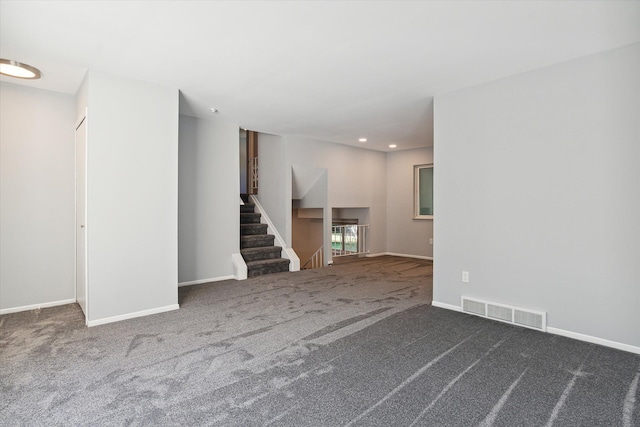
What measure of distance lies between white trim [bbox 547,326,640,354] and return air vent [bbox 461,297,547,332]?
0.28ft

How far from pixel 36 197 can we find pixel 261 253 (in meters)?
3.03

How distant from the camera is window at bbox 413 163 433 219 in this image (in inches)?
280

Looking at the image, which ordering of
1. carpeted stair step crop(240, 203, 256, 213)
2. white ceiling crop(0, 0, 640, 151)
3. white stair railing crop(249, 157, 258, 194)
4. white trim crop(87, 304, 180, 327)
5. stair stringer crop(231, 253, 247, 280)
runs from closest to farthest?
white ceiling crop(0, 0, 640, 151) → white trim crop(87, 304, 180, 327) → stair stringer crop(231, 253, 247, 280) → carpeted stair step crop(240, 203, 256, 213) → white stair railing crop(249, 157, 258, 194)

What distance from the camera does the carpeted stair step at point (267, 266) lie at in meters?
5.35

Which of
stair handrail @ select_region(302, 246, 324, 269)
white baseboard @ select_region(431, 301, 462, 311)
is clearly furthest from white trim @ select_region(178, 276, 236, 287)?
white baseboard @ select_region(431, 301, 462, 311)

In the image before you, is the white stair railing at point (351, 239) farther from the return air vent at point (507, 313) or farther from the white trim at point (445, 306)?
the return air vent at point (507, 313)

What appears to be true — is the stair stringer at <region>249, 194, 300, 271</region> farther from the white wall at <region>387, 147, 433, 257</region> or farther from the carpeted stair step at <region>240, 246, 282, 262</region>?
the white wall at <region>387, 147, 433, 257</region>

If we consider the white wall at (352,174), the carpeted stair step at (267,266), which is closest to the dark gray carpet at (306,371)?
the carpeted stair step at (267,266)

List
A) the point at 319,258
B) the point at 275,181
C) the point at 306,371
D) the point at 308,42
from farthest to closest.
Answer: the point at 319,258 < the point at 275,181 < the point at 308,42 < the point at 306,371

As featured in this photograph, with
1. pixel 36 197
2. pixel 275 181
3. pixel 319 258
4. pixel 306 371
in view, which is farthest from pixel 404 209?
pixel 36 197

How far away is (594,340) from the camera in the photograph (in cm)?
273

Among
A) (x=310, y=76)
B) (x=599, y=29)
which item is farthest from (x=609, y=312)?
(x=310, y=76)

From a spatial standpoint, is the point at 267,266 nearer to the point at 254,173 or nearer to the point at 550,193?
the point at 254,173

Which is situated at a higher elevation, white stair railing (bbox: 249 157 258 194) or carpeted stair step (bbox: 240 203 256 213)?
white stair railing (bbox: 249 157 258 194)
